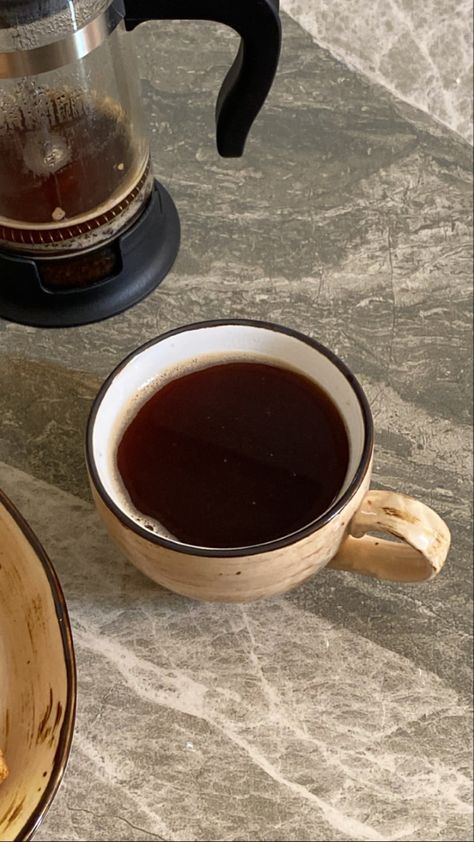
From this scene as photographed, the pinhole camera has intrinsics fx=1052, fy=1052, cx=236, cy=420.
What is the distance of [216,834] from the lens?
619mm

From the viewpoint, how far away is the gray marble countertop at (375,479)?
631 millimetres

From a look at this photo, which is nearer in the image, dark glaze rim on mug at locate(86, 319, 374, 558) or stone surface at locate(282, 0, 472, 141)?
dark glaze rim on mug at locate(86, 319, 374, 558)

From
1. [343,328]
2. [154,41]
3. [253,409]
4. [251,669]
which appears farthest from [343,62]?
[251,669]

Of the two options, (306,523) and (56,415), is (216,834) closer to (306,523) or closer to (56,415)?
(306,523)

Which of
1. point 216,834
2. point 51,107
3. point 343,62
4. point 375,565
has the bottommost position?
point 216,834

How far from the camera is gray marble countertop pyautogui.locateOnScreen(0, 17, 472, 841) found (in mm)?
631

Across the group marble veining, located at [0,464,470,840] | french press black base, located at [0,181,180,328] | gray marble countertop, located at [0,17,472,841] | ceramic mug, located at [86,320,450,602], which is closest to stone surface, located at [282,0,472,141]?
gray marble countertop, located at [0,17,472,841]

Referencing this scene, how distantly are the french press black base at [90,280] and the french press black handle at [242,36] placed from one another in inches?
4.3

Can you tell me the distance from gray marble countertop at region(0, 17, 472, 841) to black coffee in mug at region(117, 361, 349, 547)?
9cm

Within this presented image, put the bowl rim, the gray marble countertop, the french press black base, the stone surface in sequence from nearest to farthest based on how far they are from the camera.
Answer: the bowl rim
the gray marble countertop
the french press black base
the stone surface

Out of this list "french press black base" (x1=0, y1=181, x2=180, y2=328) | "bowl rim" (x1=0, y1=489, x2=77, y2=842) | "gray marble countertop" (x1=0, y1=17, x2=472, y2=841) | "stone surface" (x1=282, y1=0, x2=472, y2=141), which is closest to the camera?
"bowl rim" (x1=0, y1=489, x2=77, y2=842)

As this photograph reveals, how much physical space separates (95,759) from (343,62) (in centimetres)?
63

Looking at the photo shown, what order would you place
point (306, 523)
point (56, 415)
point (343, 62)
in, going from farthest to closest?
point (343, 62) → point (56, 415) → point (306, 523)

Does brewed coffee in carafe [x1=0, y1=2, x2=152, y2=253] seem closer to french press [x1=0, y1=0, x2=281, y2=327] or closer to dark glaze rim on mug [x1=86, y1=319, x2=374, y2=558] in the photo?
french press [x1=0, y1=0, x2=281, y2=327]
